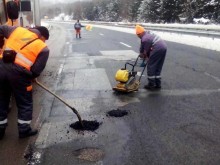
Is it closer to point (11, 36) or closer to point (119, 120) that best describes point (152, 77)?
point (119, 120)

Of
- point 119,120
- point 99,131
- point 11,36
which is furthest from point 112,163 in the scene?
point 11,36

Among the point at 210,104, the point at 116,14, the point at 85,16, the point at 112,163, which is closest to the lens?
the point at 112,163

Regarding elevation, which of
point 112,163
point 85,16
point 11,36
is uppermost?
point 11,36

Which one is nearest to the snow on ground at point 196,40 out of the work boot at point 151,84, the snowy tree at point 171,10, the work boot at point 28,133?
the work boot at point 151,84

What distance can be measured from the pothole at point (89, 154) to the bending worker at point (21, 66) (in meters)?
1.01

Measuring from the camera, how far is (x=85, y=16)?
10481 centimetres

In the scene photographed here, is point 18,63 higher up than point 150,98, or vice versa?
point 18,63

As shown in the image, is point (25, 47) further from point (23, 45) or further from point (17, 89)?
point (17, 89)

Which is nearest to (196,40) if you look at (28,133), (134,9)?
(28,133)

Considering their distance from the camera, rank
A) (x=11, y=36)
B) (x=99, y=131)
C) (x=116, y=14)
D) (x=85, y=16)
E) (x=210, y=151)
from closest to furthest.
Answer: (x=210, y=151), (x=11, y=36), (x=99, y=131), (x=116, y=14), (x=85, y=16)

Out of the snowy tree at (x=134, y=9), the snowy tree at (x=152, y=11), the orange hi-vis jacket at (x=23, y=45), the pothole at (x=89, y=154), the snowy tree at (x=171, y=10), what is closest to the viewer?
the pothole at (x=89, y=154)

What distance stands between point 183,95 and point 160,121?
6.76 ft

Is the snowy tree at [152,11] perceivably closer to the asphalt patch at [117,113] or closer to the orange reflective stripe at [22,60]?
the asphalt patch at [117,113]

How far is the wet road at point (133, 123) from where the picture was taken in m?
4.51
